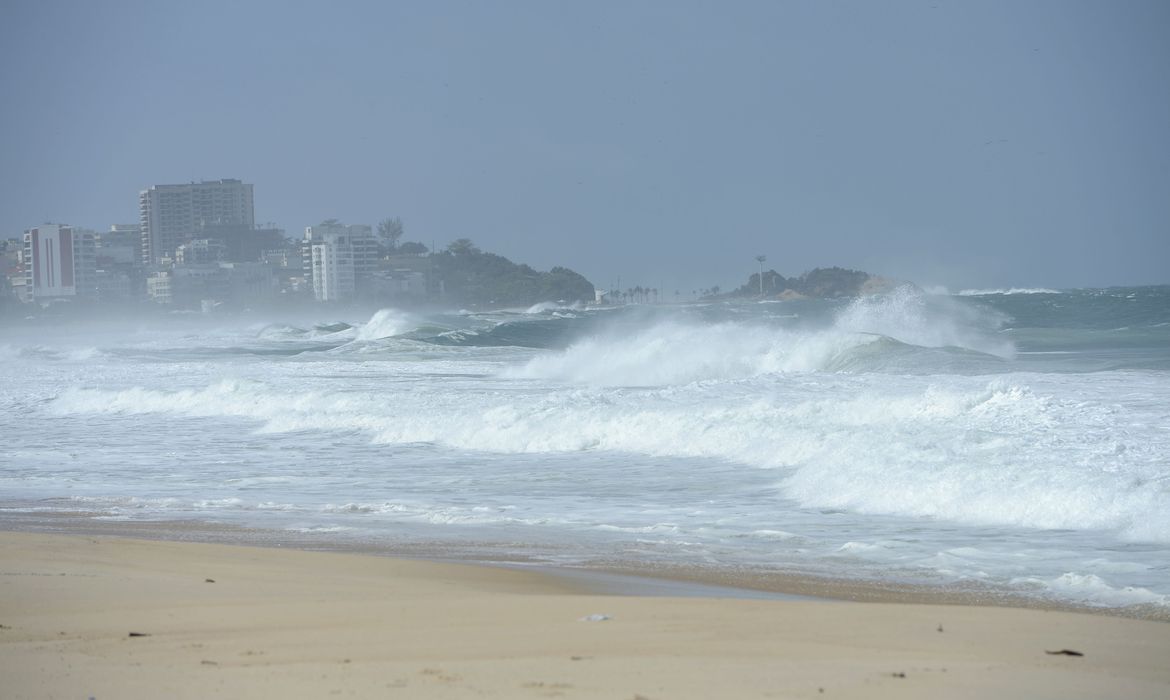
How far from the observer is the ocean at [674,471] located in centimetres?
794

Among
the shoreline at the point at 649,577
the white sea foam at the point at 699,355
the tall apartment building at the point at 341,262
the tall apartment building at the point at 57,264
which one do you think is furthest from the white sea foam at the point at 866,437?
the tall apartment building at the point at 57,264

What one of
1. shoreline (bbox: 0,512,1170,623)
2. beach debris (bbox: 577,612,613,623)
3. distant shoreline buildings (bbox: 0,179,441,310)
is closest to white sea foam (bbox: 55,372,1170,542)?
shoreline (bbox: 0,512,1170,623)

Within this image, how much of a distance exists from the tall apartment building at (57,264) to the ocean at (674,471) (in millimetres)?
128393

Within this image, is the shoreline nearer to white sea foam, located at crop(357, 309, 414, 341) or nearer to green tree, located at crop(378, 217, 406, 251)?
white sea foam, located at crop(357, 309, 414, 341)

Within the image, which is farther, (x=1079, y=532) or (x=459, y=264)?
(x=459, y=264)

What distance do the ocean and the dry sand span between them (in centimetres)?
135

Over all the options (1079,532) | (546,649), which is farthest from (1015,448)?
(546,649)

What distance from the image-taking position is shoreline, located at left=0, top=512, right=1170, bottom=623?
6.34 m

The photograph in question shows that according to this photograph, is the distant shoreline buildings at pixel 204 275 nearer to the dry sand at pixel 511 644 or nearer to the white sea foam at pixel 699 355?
the white sea foam at pixel 699 355

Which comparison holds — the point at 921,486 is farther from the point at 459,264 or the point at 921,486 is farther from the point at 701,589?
the point at 459,264

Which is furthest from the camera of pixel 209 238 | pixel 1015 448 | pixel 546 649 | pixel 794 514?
pixel 209 238

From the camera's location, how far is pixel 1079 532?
8.41m

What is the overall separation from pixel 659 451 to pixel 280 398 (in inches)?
395

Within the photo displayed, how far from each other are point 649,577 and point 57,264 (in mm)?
158947
